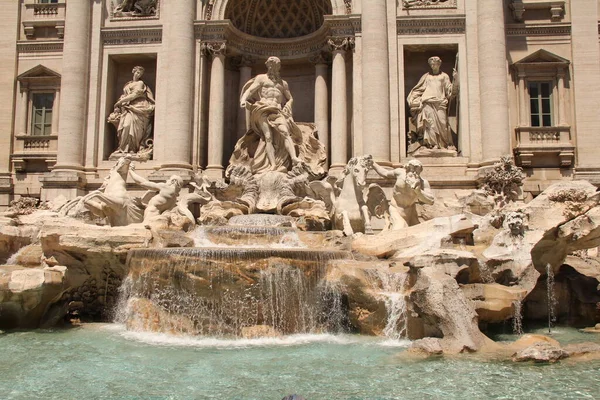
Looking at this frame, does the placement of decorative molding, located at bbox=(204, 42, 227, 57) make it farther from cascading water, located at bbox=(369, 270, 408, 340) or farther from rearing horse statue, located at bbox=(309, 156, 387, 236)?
cascading water, located at bbox=(369, 270, 408, 340)

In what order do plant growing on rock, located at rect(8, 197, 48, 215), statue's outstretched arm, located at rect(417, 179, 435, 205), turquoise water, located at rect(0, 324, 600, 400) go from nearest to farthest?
1. turquoise water, located at rect(0, 324, 600, 400)
2. statue's outstretched arm, located at rect(417, 179, 435, 205)
3. plant growing on rock, located at rect(8, 197, 48, 215)

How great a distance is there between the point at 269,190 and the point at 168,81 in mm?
5155

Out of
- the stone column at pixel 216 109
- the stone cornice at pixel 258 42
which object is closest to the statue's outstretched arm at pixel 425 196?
the stone column at pixel 216 109

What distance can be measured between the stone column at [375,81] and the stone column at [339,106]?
749 millimetres

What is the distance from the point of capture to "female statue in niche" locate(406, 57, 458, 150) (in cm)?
1806

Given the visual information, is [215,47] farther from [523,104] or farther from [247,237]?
[523,104]

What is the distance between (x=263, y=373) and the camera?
743cm

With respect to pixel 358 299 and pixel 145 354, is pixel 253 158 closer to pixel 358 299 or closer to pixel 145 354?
pixel 358 299

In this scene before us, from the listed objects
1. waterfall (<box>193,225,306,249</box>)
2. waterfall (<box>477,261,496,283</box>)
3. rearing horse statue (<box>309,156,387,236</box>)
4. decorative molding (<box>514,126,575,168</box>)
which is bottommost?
waterfall (<box>477,261,496,283</box>)

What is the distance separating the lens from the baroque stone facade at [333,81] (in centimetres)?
1780

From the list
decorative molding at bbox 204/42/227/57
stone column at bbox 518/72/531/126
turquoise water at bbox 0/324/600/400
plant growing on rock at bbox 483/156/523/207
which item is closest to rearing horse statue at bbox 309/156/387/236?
plant growing on rock at bbox 483/156/523/207

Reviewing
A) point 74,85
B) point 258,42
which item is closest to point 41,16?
point 74,85

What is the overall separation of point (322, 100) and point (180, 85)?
4820 mm

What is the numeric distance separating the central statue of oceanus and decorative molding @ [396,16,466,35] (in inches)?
168
